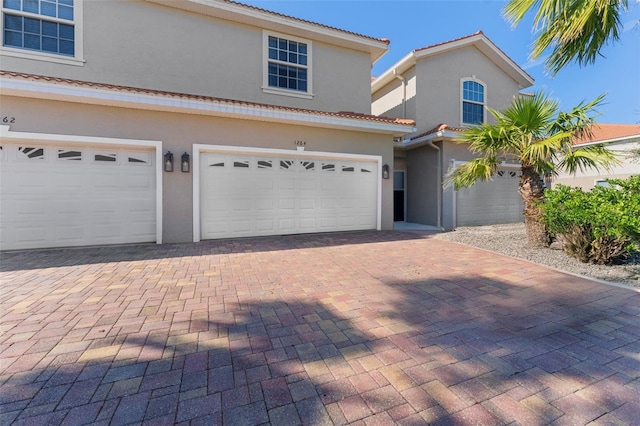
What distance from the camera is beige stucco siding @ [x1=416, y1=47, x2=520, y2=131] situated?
Answer: 39.6 ft

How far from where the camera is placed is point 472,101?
13133 millimetres

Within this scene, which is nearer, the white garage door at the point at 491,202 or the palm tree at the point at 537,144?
the palm tree at the point at 537,144

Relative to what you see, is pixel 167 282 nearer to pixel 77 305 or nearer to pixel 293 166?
pixel 77 305

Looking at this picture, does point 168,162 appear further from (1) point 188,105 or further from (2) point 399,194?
(2) point 399,194

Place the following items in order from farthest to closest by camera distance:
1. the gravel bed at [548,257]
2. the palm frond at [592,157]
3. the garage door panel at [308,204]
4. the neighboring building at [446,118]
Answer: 1. the neighboring building at [446,118]
2. the garage door panel at [308,204]
3. the palm frond at [592,157]
4. the gravel bed at [548,257]

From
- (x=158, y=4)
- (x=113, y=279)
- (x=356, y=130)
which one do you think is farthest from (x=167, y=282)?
(x=158, y=4)

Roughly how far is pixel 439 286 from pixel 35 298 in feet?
18.9

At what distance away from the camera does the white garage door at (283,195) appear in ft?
26.4

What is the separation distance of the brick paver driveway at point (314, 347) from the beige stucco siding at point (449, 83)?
9.12 metres

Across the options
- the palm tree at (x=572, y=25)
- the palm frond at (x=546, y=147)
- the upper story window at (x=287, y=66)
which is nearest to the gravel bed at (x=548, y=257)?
the palm frond at (x=546, y=147)

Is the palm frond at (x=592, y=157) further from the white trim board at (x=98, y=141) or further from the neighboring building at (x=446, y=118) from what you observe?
the white trim board at (x=98, y=141)

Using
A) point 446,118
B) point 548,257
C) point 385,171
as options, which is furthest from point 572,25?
point 446,118

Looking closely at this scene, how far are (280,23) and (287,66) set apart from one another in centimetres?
128

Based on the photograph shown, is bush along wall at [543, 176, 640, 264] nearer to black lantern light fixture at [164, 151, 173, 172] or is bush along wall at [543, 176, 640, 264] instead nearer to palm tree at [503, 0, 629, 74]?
palm tree at [503, 0, 629, 74]
